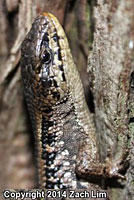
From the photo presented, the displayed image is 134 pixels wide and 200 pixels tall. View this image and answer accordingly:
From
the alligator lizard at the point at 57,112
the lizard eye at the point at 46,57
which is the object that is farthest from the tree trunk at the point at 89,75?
the lizard eye at the point at 46,57

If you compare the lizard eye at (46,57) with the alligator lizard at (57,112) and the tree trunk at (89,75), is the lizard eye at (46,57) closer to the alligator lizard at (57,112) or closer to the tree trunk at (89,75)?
the alligator lizard at (57,112)

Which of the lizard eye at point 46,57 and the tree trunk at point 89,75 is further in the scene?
the lizard eye at point 46,57

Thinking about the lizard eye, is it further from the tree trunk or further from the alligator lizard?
the tree trunk

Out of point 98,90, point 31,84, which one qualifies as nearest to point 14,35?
point 31,84

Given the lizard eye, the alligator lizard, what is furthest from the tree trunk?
the lizard eye

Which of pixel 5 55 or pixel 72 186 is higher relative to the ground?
pixel 5 55

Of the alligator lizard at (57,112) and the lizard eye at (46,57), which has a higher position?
the lizard eye at (46,57)

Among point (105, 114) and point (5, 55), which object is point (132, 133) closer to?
point (105, 114)
